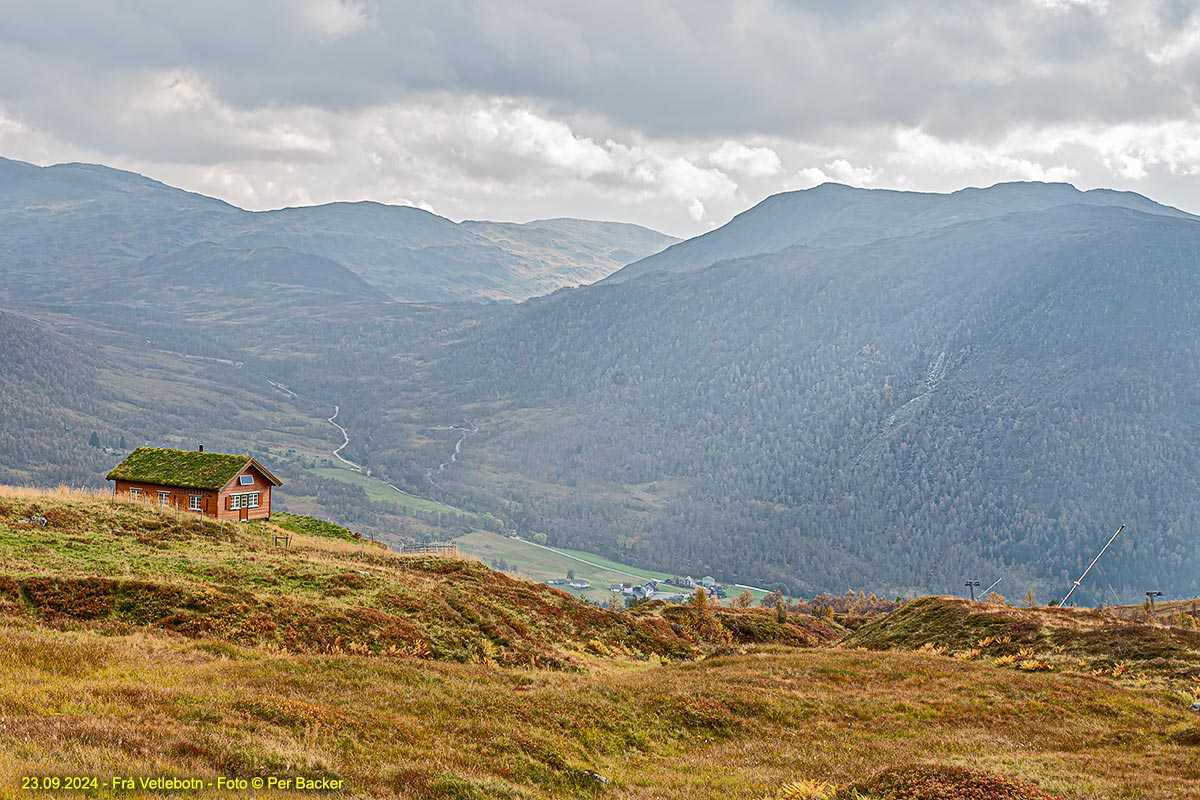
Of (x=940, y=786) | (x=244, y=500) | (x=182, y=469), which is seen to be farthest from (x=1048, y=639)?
(x=182, y=469)

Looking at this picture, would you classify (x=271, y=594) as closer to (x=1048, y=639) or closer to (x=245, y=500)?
(x=245, y=500)

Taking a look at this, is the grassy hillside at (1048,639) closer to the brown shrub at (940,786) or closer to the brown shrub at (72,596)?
the brown shrub at (940,786)

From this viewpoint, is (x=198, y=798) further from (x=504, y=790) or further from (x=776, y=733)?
(x=776, y=733)

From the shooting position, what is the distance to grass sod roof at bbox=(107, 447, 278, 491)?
65.1 m

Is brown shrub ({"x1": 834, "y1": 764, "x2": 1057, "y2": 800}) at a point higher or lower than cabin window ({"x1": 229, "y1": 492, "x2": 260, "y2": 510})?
higher

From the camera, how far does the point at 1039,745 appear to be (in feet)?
87.2

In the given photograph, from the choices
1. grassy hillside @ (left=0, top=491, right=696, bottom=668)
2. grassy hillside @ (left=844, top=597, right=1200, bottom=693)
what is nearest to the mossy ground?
grassy hillside @ (left=0, top=491, right=696, bottom=668)

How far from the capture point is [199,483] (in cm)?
6475

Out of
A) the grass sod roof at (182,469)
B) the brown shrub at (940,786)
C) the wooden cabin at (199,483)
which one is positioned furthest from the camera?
the grass sod roof at (182,469)

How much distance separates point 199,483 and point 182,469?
3727 millimetres

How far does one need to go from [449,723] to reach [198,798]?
366 inches

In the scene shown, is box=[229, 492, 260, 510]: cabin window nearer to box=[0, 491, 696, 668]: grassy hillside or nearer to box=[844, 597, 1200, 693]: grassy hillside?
box=[0, 491, 696, 668]: grassy hillside

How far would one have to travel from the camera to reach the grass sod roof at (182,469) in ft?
214

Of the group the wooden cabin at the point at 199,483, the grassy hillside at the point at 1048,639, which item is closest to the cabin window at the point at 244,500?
the wooden cabin at the point at 199,483
